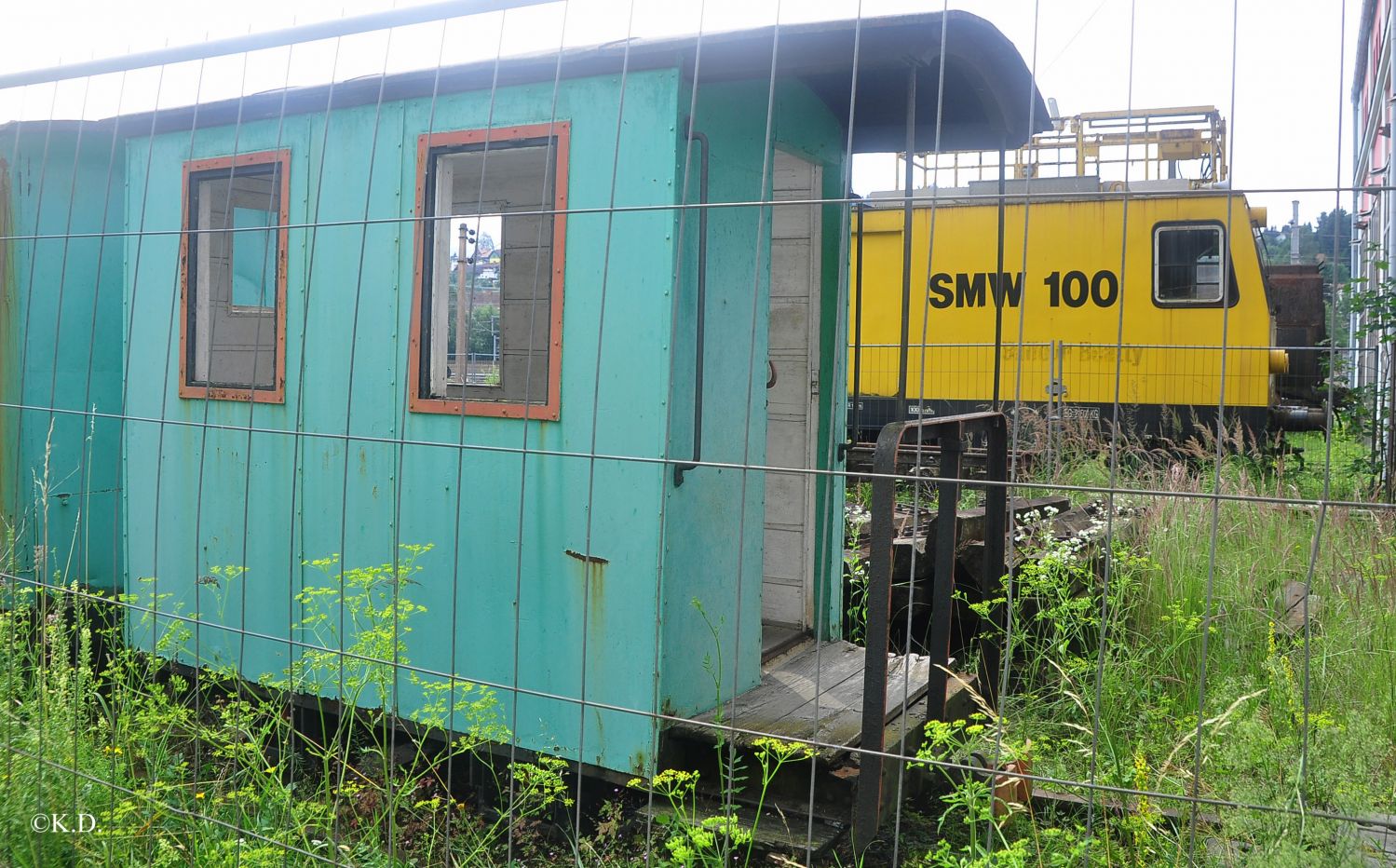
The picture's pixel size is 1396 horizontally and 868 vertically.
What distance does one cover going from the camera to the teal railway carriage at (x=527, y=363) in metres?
4.00

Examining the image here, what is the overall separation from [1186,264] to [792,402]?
7766mm

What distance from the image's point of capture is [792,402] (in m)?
5.38

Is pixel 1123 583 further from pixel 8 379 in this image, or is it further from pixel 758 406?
pixel 8 379

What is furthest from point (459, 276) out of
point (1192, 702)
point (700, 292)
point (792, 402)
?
point (1192, 702)

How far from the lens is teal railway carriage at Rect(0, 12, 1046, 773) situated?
400 cm

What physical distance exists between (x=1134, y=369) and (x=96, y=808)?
34.6 ft

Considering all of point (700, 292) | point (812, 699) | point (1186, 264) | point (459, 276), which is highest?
point (1186, 264)

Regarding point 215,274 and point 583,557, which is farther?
point 215,274

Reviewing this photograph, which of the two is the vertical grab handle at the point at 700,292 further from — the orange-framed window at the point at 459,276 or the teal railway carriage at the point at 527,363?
the orange-framed window at the point at 459,276

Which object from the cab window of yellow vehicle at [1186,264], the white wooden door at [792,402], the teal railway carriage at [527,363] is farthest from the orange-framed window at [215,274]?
the cab window of yellow vehicle at [1186,264]

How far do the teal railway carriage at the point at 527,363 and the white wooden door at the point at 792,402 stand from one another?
2 cm

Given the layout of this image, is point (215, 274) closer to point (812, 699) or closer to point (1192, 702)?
point (812, 699)

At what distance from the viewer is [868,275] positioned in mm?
12961

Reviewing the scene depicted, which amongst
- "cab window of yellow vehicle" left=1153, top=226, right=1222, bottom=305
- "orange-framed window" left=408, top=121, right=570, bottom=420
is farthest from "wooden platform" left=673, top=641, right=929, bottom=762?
"cab window of yellow vehicle" left=1153, top=226, right=1222, bottom=305
